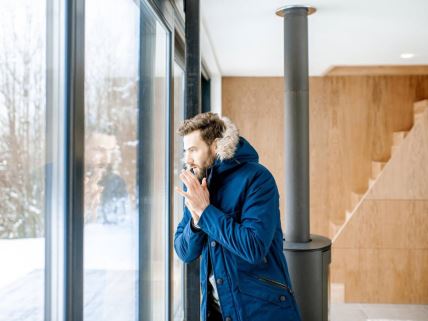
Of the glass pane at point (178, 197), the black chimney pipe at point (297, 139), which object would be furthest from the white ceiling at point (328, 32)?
the glass pane at point (178, 197)

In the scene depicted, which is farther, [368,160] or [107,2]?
[368,160]

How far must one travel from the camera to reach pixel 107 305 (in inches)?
69.0

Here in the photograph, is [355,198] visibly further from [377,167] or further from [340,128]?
[340,128]

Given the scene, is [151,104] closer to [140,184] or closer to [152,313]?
[140,184]

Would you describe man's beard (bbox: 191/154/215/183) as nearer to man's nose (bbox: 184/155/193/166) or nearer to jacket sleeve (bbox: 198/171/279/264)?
man's nose (bbox: 184/155/193/166)

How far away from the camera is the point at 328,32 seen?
4066 millimetres

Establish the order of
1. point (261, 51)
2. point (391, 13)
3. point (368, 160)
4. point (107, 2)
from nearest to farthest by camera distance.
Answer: point (107, 2) → point (391, 13) → point (261, 51) → point (368, 160)

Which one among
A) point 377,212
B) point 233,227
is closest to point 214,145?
point 233,227

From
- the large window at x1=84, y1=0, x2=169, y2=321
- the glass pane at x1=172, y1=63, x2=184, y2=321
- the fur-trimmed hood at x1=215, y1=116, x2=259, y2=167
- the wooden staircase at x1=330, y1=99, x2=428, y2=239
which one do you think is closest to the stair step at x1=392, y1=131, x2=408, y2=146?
the wooden staircase at x1=330, y1=99, x2=428, y2=239

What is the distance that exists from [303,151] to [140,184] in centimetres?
154

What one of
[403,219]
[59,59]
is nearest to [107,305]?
[59,59]

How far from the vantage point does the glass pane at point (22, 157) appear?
3.20ft

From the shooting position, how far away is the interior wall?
646 centimetres

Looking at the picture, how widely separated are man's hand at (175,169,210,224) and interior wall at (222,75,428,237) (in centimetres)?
512
